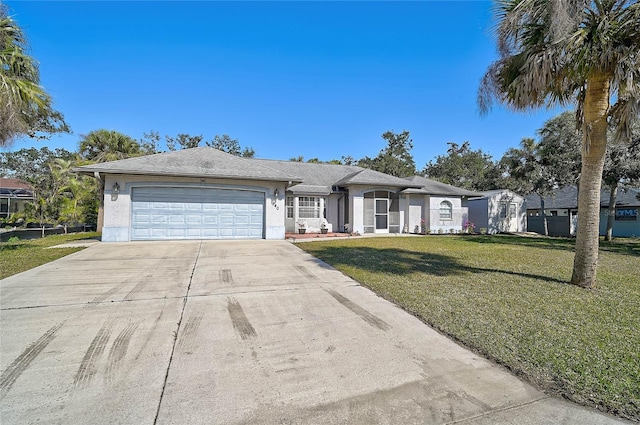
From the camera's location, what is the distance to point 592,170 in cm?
623

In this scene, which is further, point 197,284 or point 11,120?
point 11,120

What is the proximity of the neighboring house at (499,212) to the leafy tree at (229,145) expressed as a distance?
1191 inches

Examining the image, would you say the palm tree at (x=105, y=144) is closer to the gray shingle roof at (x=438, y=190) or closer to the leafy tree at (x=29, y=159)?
the gray shingle roof at (x=438, y=190)

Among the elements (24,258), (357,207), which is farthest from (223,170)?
(357,207)

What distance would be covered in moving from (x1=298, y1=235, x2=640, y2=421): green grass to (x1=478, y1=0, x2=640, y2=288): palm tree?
54.0 inches

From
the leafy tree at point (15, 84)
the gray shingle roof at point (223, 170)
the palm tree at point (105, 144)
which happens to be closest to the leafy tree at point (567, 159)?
the gray shingle roof at point (223, 170)

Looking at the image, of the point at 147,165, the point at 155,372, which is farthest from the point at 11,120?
the point at 155,372

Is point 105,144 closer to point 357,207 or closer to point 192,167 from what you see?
point 192,167

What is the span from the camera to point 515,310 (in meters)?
4.76

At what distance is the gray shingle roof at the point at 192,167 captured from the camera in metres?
12.2

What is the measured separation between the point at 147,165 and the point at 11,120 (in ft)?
15.3

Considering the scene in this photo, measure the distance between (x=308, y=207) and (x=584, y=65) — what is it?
13651 mm

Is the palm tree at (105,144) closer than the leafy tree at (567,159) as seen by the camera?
No

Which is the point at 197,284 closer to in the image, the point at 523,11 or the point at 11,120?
the point at 11,120
